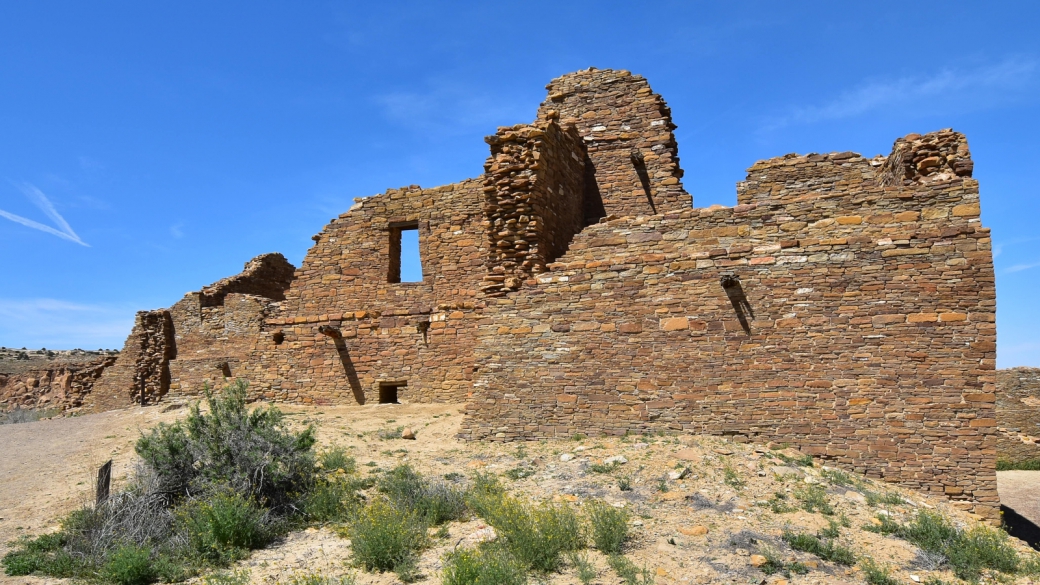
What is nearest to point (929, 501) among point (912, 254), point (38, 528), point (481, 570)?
point (912, 254)

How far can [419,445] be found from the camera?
1127cm

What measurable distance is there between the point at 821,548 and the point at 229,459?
687 cm

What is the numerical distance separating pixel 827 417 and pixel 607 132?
8.39 m

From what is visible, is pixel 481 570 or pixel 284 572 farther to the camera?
pixel 284 572

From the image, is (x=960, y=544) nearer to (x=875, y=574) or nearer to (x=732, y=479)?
(x=875, y=574)

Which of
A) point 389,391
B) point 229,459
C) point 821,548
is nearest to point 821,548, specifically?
point 821,548

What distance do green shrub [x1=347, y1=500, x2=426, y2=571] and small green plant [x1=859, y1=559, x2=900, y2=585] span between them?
434 centimetres

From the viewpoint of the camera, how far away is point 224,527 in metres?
7.28

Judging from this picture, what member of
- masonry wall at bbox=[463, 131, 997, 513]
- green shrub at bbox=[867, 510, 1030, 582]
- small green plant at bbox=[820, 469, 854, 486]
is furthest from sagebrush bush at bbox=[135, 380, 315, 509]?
green shrub at bbox=[867, 510, 1030, 582]

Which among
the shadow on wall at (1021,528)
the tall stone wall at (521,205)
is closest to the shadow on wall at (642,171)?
the tall stone wall at (521,205)

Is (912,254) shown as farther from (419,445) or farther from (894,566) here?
(419,445)

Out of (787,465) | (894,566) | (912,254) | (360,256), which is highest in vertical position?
(360,256)

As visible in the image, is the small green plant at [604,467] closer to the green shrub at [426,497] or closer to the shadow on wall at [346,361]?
the green shrub at [426,497]

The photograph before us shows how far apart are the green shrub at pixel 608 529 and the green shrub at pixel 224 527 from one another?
3.64 meters
